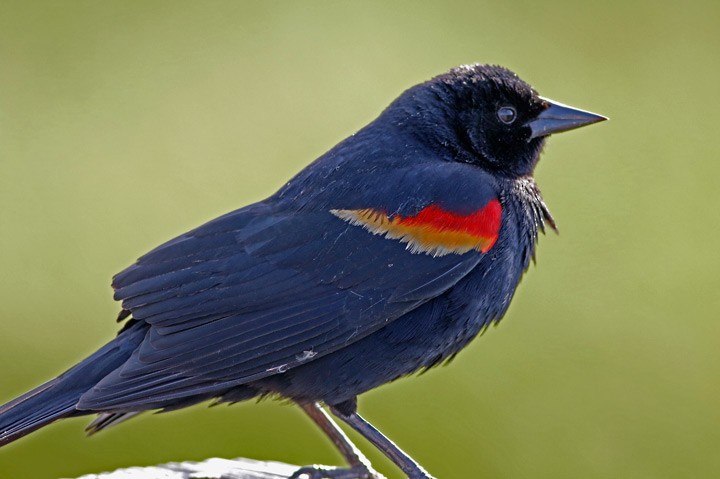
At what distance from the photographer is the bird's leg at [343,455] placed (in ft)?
14.1

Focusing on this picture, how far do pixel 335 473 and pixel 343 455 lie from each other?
0.55 ft

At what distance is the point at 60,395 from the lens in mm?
3760

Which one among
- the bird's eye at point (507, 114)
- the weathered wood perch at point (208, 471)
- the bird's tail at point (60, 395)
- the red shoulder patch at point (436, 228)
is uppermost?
the bird's tail at point (60, 395)

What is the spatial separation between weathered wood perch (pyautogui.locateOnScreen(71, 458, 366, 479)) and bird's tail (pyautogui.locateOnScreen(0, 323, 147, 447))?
627 mm

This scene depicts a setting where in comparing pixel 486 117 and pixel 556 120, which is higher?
pixel 486 117

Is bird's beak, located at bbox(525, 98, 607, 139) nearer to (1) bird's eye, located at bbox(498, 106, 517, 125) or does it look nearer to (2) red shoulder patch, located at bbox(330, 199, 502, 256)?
(1) bird's eye, located at bbox(498, 106, 517, 125)

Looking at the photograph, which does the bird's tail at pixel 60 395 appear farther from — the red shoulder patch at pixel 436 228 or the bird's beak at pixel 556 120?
the bird's beak at pixel 556 120

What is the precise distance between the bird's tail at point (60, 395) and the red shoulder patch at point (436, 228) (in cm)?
90

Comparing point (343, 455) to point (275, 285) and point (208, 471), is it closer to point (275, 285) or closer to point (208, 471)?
point (208, 471)

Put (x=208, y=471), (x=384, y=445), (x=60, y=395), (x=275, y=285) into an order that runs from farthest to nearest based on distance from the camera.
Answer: (x=208, y=471), (x=384, y=445), (x=275, y=285), (x=60, y=395)

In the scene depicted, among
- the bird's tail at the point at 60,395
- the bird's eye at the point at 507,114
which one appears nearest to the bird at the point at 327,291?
the bird's tail at the point at 60,395

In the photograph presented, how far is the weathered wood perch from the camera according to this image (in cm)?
431

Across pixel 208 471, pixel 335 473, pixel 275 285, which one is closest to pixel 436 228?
pixel 275 285

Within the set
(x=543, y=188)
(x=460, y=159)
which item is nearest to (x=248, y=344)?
(x=460, y=159)
